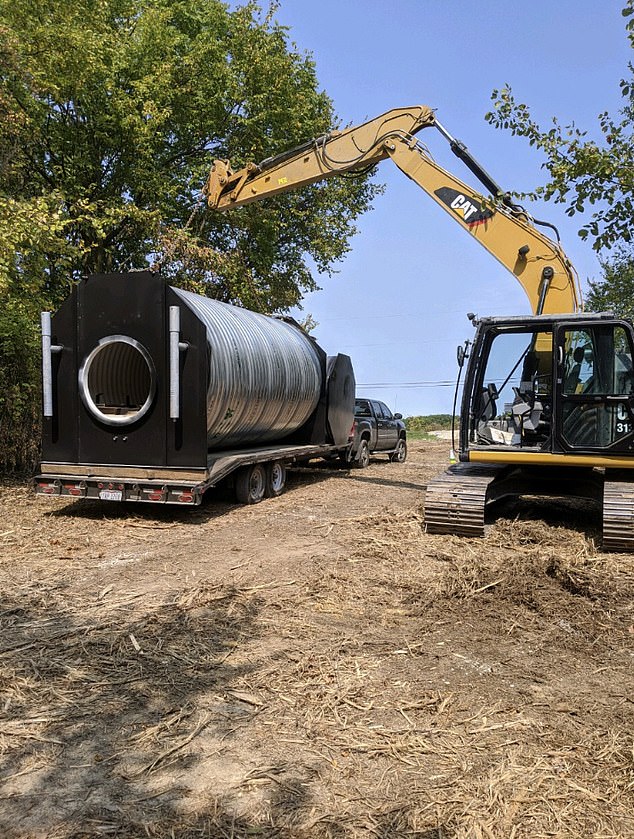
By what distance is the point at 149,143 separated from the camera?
59.8 ft

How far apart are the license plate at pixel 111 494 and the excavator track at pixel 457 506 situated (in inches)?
172

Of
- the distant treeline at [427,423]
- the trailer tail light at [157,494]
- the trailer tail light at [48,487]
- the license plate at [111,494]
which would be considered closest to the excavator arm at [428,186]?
the trailer tail light at [157,494]

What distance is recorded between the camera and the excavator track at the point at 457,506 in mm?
8773

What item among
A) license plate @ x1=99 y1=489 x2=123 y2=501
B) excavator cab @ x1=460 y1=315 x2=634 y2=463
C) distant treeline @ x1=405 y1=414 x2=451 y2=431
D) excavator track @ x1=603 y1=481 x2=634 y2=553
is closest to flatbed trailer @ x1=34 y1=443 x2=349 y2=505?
license plate @ x1=99 y1=489 x2=123 y2=501

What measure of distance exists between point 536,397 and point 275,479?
17.9 ft

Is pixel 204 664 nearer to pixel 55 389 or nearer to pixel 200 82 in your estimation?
pixel 55 389

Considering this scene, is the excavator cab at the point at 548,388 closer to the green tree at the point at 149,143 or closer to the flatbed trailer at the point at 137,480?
the flatbed trailer at the point at 137,480

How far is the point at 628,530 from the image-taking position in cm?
809

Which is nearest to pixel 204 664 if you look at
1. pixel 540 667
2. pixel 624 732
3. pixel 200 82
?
pixel 540 667

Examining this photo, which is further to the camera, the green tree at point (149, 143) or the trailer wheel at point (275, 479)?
the green tree at point (149, 143)

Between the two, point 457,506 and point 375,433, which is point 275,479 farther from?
point 375,433

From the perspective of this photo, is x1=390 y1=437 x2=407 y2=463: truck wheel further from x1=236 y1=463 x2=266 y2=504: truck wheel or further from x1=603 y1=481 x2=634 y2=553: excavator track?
x1=603 y1=481 x2=634 y2=553: excavator track

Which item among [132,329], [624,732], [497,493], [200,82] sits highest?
[200,82]

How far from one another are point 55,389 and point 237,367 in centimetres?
284
